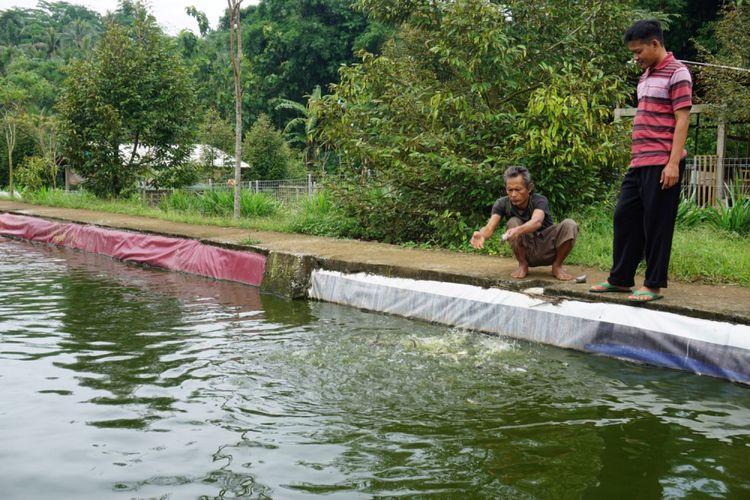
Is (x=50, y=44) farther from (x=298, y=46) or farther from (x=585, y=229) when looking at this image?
(x=585, y=229)

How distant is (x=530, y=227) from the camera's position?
5.89 m

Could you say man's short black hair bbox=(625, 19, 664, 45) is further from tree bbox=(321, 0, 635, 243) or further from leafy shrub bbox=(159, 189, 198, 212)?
leafy shrub bbox=(159, 189, 198, 212)

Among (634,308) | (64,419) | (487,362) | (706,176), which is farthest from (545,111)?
(706,176)

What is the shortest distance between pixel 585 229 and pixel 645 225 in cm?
377

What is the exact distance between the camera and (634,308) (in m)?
5.23

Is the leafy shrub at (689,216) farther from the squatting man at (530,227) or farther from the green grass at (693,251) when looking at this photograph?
the squatting man at (530,227)

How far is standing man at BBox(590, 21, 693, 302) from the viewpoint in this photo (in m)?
4.93

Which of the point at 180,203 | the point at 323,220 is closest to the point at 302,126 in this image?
the point at 180,203

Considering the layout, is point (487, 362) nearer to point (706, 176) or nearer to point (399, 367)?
point (399, 367)

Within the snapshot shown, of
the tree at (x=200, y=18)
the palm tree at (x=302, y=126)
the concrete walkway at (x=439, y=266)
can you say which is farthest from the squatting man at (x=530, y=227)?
the tree at (x=200, y=18)

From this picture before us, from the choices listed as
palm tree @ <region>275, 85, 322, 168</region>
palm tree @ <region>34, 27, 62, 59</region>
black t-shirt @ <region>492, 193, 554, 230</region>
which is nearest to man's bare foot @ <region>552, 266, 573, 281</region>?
black t-shirt @ <region>492, 193, 554, 230</region>

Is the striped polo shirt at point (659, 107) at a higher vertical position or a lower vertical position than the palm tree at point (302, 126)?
lower

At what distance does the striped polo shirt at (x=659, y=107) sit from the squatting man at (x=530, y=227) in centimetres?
101

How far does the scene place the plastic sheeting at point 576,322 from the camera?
4.71 metres
